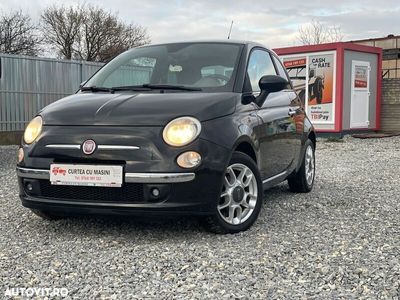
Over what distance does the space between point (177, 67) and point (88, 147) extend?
1.38m

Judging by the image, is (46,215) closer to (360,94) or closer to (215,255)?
(215,255)

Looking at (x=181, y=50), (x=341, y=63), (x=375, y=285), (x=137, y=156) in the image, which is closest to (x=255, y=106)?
(x=181, y=50)

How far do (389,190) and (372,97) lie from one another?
1064cm

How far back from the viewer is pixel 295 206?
5270mm

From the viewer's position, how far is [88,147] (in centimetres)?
379

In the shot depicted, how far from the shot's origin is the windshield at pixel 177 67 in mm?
4555

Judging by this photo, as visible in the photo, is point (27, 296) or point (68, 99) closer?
point (27, 296)

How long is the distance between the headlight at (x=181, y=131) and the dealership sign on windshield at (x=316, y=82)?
38.8 feet

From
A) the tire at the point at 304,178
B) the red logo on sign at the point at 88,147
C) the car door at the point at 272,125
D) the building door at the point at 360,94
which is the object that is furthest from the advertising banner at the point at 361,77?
the red logo on sign at the point at 88,147

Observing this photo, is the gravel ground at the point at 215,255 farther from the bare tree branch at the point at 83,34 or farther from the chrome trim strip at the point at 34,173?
the bare tree branch at the point at 83,34

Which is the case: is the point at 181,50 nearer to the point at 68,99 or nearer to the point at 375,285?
the point at 68,99

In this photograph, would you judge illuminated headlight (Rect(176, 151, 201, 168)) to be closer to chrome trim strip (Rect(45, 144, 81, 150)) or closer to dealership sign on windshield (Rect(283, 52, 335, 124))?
chrome trim strip (Rect(45, 144, 81, 150))

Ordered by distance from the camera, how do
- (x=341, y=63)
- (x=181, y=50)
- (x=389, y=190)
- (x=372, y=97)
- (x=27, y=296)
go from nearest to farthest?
(x=27, y=296), (x=181, y=50), (x=389, y=190), (x=341, y=63), (x=372, y=97)

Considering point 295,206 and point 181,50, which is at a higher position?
point 181,50
